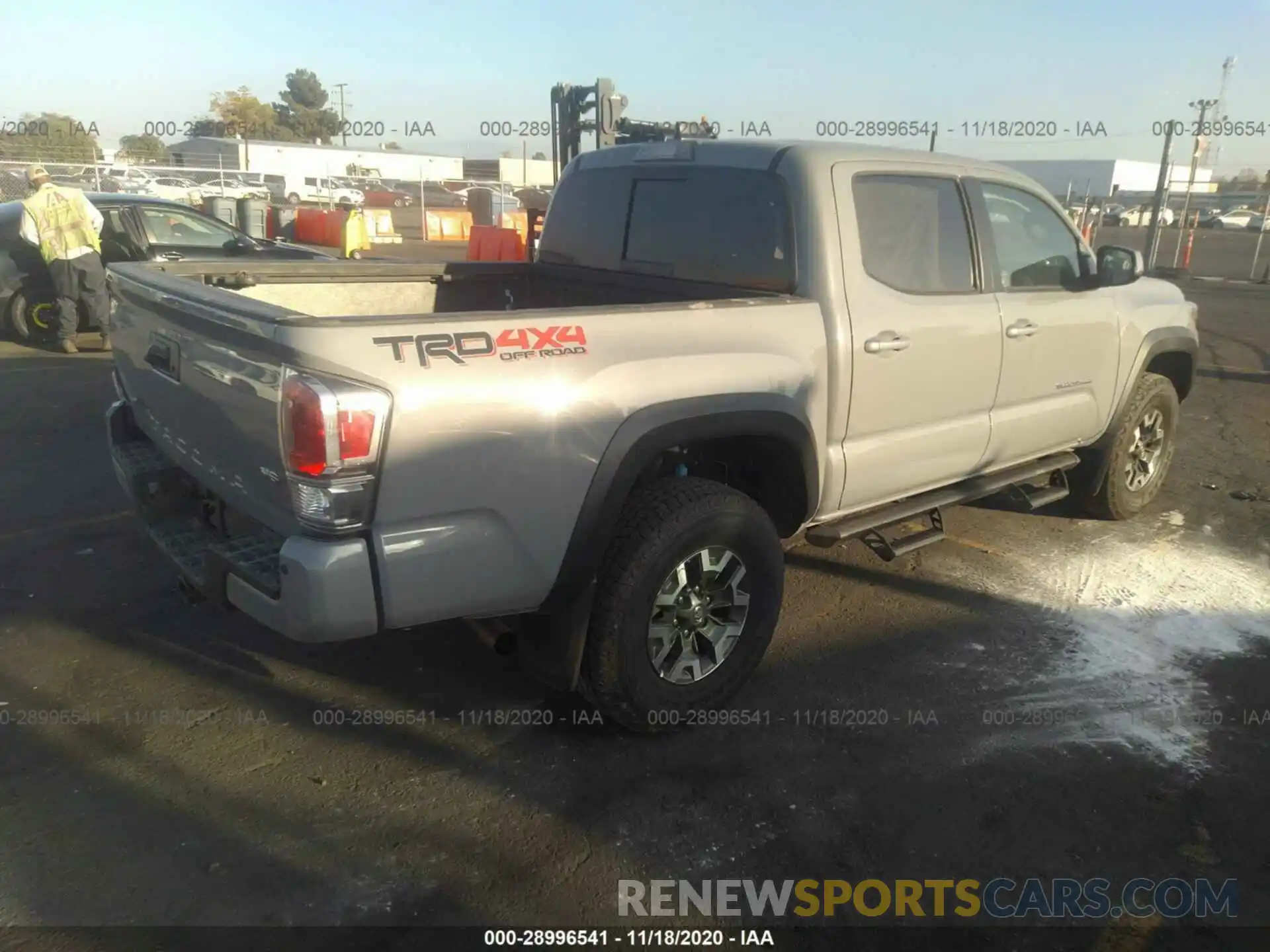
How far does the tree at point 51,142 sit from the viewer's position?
3831cm

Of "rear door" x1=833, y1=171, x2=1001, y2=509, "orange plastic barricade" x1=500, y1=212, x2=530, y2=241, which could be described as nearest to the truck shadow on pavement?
"rear door" x1=833, y1=171, x2=1001, y2=509

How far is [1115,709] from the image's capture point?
3.69 metres

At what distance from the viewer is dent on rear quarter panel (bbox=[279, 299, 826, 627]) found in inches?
101

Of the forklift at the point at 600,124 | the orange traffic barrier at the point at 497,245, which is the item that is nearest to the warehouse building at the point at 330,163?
the orange traffic barrier at the point at 497,245

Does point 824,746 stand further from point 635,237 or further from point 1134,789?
point 635,237

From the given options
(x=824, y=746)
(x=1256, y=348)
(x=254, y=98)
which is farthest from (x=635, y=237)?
(x=254, y=98)

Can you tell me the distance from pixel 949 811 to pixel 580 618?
134cm

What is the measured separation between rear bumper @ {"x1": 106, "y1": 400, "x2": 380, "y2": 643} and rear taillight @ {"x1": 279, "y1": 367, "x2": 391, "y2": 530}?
102 mm

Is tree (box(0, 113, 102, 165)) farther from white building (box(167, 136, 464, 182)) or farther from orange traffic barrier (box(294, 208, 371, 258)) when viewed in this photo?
orange traffic barrier (box(294, 208, 371, 258))

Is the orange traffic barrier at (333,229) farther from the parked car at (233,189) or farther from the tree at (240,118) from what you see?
the tree at (240,118)

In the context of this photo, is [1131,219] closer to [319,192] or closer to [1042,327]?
[319,192]

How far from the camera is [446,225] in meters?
26.6

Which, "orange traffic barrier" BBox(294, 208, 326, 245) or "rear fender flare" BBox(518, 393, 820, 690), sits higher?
"orange traffic barrier" BBox(294, 208, 326, 245)

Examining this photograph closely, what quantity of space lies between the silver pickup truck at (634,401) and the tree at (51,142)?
35.4m
